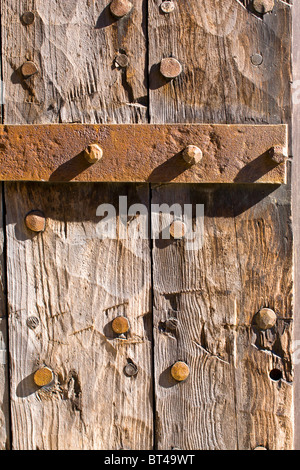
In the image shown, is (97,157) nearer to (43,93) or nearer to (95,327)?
(43,93)

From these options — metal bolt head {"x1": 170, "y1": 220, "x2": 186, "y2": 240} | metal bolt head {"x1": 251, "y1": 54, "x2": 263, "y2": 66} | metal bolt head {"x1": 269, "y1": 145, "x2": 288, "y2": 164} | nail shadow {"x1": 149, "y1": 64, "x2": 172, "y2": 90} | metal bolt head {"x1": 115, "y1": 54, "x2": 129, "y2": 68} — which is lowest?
metal bolt head {"x1": 170, "y1": 220, "x2": 186, "y2": 240}

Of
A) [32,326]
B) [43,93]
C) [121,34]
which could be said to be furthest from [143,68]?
[32,326]

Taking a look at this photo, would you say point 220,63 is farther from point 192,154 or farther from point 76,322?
point 76,322

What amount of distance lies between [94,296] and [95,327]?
0.07 meters

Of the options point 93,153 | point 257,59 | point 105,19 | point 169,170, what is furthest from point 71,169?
point 257,59

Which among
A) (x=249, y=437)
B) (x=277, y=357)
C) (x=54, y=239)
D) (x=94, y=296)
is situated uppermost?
A: (x=54, y=239)

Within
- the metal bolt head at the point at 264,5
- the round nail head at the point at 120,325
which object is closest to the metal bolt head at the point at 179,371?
the round nail head at the point at 120,325

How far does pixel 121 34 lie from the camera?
34.1 inches

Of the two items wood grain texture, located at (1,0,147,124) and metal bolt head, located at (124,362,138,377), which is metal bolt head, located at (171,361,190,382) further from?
wood grain texture, located at (1,0,147,124)

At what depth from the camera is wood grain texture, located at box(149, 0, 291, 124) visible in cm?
85

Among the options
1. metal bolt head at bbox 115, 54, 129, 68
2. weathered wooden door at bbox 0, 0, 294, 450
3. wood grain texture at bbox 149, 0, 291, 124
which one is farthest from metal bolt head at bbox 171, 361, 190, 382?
metal bolt head at bbox 115, 54, 129, 68

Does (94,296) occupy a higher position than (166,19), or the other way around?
(166,19)

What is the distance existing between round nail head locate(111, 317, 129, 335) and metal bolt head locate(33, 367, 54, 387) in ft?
0.55

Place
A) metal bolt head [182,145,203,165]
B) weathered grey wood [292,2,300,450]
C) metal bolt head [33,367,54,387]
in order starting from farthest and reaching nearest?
1. weathered grey wood [292,2,300,450]
2. metal bolt head [33,367,54,387]
3. metal bolt head [182,145,203,165]
